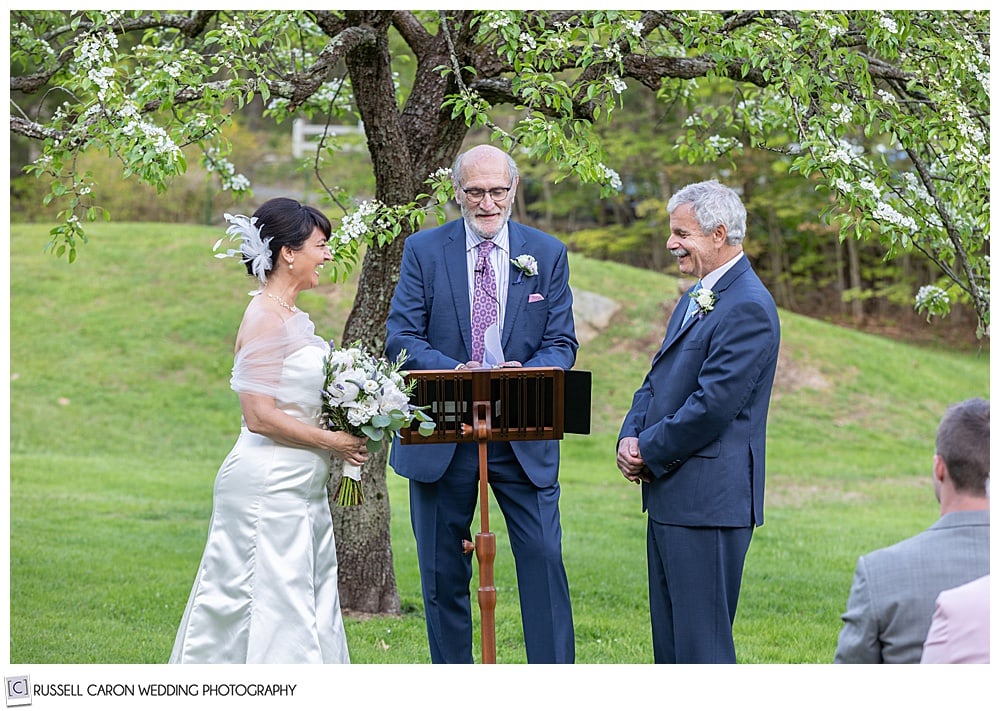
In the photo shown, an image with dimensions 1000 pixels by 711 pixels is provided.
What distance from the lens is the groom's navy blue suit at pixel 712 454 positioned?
12.9 ft

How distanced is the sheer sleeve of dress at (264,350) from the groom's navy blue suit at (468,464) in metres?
0.51

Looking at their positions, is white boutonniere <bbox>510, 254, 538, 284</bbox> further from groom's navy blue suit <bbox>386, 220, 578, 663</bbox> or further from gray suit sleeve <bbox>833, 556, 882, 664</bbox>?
gray suit sleeve <bbox>833, 556, 882, 664</bbox>

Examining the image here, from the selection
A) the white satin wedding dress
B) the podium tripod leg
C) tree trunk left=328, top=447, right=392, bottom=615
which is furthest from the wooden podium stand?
tree trunk left=328, top=447, right=392, bottom=615

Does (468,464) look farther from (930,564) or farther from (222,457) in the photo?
(222,457)

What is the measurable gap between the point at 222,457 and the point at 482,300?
25.7 feet

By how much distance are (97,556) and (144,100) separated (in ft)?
13.2

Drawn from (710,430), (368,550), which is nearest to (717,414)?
(710,430)

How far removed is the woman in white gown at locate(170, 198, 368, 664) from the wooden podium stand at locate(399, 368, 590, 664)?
369 mm

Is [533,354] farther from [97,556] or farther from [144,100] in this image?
[97,556]

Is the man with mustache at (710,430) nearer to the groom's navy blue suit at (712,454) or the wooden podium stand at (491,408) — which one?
the groom's navy blue suit at (712,454)

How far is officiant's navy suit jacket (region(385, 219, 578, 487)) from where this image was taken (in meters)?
4.44

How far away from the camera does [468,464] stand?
14.6 ft
